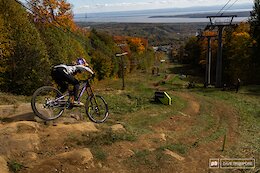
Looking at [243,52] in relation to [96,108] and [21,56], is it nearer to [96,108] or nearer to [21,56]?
[21,56]

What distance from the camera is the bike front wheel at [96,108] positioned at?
535 inches

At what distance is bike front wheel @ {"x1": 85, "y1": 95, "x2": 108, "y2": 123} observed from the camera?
1360 cm

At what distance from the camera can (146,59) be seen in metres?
103

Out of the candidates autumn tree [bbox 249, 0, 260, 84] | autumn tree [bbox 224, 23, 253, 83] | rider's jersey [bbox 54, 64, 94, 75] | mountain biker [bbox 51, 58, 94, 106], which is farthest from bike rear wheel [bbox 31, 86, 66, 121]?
autumn tree [bbox 224, 23, 253, 83]

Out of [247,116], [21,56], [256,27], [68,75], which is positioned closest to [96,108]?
[68,75]

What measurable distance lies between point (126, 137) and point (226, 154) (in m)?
4.79

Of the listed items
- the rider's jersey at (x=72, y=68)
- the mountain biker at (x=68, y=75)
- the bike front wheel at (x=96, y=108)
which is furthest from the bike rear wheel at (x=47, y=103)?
the bike front wheel at (x=96, y=108)

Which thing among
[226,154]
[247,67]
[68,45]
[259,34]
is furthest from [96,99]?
[247,67]

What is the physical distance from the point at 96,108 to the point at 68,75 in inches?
103

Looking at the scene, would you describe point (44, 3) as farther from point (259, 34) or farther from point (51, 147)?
point (51, 147)

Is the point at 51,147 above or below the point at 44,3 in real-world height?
below

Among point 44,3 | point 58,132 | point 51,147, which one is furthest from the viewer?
point 44,3

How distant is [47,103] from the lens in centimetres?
1185

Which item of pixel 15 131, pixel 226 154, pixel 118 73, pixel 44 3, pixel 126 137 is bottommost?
pixel 118 73
